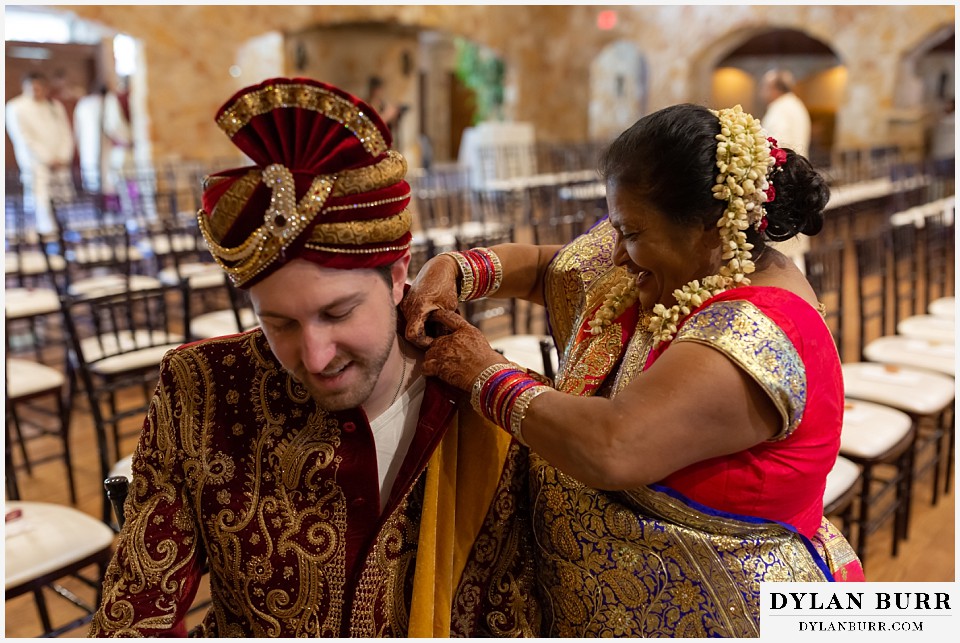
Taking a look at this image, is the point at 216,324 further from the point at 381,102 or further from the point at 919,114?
the point at 919,114

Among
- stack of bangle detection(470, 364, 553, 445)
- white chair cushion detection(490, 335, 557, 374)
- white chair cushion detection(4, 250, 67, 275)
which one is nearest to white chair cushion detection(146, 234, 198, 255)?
white chair cushion detection(4, 250, 67, 275)

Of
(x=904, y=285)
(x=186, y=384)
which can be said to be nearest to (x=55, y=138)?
(x=904, y=285)

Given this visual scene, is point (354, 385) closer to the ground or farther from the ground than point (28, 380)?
farther from the ground

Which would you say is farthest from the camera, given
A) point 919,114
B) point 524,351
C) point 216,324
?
point 919,114

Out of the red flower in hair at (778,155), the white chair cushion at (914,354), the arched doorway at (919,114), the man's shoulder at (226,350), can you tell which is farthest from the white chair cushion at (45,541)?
the arched doorway at (919,114)

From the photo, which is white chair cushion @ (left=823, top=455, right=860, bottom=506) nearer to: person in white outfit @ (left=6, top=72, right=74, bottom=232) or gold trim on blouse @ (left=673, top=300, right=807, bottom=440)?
gold trim on blouse @ (left=673, top=300, right=807, bottom=440)

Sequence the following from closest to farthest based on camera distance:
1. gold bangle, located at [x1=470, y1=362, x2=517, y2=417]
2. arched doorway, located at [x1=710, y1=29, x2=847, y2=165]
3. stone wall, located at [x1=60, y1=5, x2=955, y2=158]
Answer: gold bangle, located at [x1=470, y1=362, x2=517, y2=417] → stone wall, located at [x1=60, y1=5, x2=955, y2=158] → arched doorway, located at [x1=710, y1=29, x2=847, y2=165]

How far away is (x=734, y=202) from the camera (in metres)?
1.15

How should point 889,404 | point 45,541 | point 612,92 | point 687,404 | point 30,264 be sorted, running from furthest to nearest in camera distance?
point 612,92 < point 30,264 < point 889,404 < point 45,541 < point 687,404

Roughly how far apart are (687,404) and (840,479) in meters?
1.50

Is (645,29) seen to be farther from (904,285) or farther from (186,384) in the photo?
(186,384)

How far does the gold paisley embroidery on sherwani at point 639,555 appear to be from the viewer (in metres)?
1.18

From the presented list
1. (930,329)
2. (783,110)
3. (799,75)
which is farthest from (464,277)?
(799,75)

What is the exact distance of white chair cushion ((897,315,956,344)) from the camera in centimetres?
372
